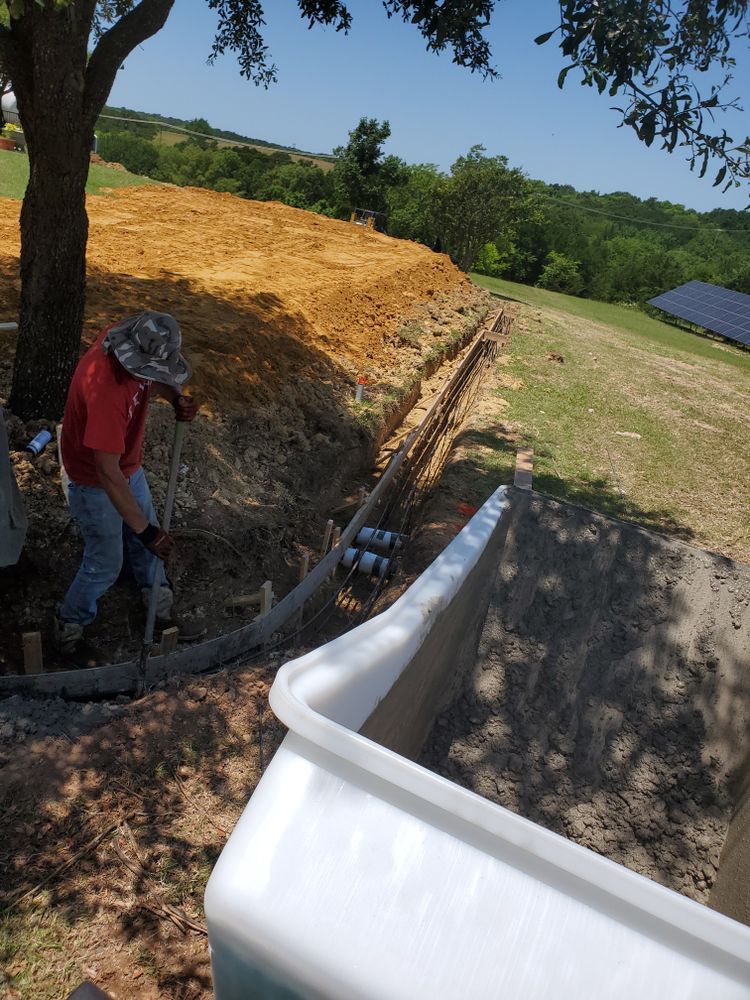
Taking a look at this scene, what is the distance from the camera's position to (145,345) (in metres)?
3.15

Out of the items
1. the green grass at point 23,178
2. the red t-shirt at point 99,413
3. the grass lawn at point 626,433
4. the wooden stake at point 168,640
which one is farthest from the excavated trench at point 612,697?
the green grass at point 23,178

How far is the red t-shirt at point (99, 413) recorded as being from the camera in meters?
3.12

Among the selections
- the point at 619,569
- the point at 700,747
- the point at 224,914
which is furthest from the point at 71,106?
the point at 700,747

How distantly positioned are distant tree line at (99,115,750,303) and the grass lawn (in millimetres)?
7803

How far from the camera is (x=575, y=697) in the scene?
377 centimetres

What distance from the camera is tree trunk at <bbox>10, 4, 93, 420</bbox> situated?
13.0ft

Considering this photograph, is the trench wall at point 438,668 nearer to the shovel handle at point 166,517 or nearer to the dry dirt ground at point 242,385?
the shovel handle at point 166,517

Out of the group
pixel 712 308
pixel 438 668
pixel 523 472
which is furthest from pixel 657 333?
pixel 438 668

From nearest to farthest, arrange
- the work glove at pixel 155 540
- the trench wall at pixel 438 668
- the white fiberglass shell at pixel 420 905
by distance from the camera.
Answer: the white fiberglass shell at pixel 420 905 < the trench wall at pixel 438 668 < the work glove at pixel 155 540

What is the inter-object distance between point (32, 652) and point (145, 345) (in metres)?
1.66

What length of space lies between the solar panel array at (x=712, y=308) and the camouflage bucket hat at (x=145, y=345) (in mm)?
22599

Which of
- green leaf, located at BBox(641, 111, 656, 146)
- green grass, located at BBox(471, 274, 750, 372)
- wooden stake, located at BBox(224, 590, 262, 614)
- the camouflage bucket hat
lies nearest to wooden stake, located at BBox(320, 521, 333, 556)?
wooden stake, located at BBox(224, 590, 262, 614)

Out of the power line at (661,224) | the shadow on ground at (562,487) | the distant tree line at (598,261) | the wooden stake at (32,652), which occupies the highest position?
the power line at (661,224)

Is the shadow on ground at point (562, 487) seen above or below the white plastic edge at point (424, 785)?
below
